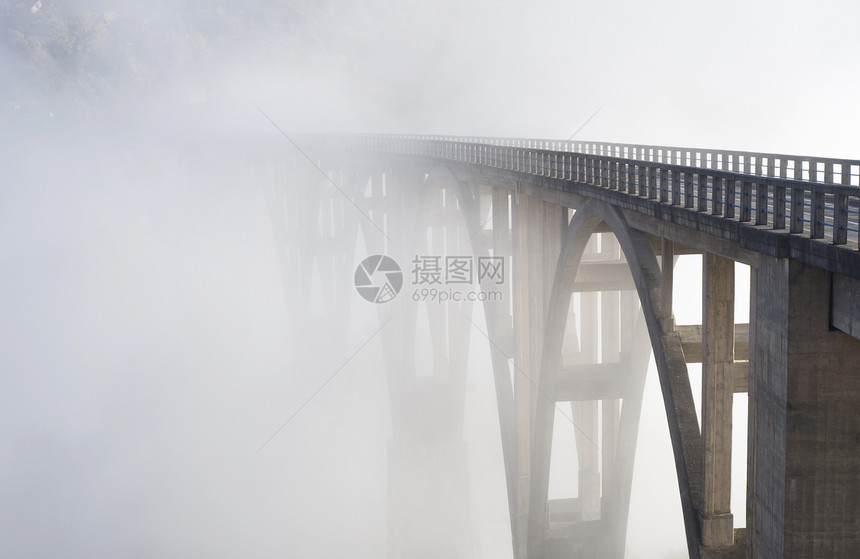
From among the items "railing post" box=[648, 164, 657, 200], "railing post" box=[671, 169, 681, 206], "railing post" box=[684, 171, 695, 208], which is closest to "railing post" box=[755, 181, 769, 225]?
"railing post" box=[684, 171, 695, 208]

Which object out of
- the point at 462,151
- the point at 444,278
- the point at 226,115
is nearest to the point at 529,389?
the point at 462,151

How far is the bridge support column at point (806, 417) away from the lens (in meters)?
10.2

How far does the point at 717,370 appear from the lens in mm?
13312

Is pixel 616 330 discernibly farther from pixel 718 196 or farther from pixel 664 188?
pixel 718 196

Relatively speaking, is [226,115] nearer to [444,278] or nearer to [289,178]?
[289,178]

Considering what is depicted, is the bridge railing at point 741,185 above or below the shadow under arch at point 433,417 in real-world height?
above

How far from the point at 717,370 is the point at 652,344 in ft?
5.90

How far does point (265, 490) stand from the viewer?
52.1m

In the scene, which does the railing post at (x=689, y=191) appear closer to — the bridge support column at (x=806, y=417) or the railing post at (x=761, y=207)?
the railing post at (x=761, y=207)


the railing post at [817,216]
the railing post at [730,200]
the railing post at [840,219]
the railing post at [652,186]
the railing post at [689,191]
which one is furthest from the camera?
the railing post at [652,186]

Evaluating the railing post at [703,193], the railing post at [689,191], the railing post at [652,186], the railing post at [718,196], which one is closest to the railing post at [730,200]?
the railing post at [718,196]

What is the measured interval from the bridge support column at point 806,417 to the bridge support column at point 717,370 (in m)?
2.10

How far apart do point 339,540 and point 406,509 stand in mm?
5943

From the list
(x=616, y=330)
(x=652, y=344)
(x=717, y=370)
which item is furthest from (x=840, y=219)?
(x=616, y=330)
